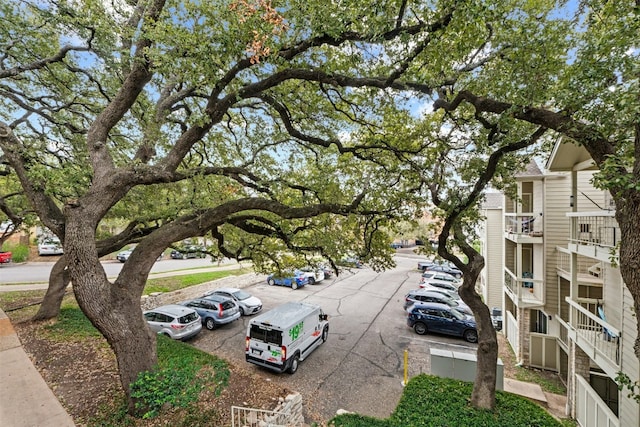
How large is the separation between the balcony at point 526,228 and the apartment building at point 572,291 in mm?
32

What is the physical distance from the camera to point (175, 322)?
11.3 m

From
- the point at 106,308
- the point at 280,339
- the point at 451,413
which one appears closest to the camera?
the point at 106,308

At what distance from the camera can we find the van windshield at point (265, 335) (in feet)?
30.4

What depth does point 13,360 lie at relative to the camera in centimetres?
716

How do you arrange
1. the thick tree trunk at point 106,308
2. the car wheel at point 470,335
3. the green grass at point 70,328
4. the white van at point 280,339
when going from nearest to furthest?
the thick tree trunk at point 106,308 → the white van at point 280,339 → the green grass at point 70,328 → the car wheel at point 470,335

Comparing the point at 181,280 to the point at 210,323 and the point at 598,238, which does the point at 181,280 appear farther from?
the point at 598,238

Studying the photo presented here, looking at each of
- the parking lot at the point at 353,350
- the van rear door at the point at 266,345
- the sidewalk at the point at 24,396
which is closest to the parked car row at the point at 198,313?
the parking lot at the point at 353,350

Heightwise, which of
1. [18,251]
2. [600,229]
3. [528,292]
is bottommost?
[18,251]

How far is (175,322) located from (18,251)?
73.2ft

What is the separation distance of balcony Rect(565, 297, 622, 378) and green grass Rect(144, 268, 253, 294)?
59.6ft

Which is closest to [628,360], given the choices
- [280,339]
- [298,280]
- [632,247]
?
[632,247]

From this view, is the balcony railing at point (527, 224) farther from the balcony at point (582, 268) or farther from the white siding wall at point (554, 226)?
the balcony at point (582, 268)

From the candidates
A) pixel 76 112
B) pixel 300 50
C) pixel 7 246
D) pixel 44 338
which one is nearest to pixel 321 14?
pixel 300 50

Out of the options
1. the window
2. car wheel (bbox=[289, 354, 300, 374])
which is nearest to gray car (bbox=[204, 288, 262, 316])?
car wheel (bbox=[289, 354, 300, 374])
